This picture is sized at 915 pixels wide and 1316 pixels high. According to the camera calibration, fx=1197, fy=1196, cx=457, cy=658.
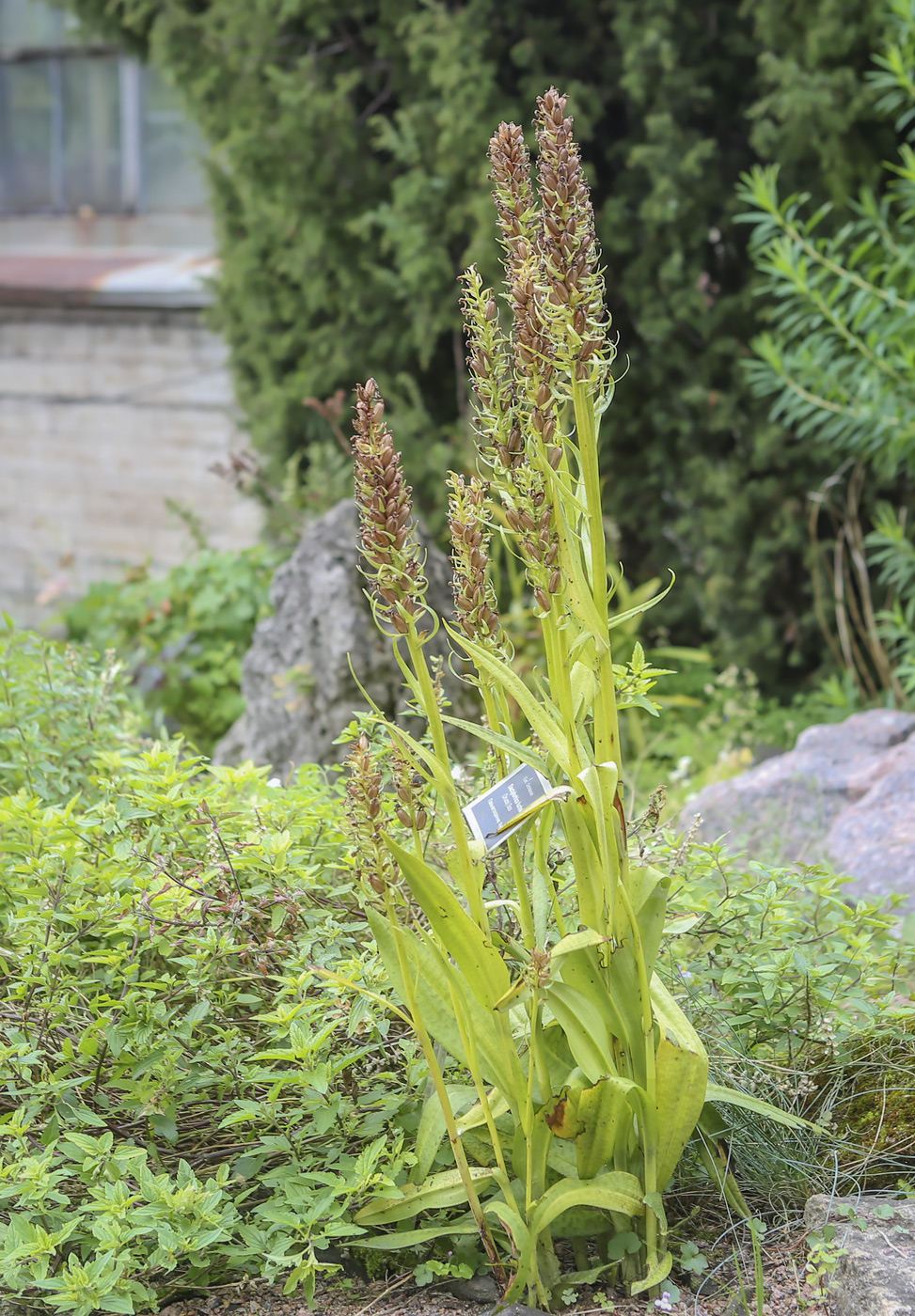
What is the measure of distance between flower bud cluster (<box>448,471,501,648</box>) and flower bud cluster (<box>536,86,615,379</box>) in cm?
19

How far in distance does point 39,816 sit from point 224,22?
4.54 metres

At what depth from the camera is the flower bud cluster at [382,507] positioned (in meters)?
1.29

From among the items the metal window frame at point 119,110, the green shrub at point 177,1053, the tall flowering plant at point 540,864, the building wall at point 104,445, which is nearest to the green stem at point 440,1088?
the tall flowering plant at point 540,864

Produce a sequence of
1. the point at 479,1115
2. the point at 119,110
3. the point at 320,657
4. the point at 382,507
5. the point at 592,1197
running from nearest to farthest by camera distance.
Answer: the point at 382,507
the point at 592,1197
the point at 479,1115
the point at 320,657
the point at 119,110

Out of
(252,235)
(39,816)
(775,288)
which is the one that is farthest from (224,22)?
(39,816)

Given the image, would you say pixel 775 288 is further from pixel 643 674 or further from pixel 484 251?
pixel 643 674

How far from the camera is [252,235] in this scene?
545 centimetres

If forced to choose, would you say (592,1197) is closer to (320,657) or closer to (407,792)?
(407,792)

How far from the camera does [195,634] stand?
17.2 ft

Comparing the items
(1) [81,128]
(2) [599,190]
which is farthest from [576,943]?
(1) [81,128]

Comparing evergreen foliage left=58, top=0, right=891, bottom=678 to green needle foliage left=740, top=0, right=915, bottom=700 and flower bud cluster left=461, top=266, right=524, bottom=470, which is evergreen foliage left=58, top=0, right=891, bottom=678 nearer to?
green needle foliage left=740, top=0, right=915, bottom=700

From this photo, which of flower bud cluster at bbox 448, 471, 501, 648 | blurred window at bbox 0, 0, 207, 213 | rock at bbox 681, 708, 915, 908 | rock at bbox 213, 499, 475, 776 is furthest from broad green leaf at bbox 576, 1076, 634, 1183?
blurred window at bbox 0, 0, 207, 213

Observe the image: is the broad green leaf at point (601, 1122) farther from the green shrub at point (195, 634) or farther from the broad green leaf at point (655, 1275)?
the green shrub at point (195, 634)

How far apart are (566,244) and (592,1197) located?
1.09m
